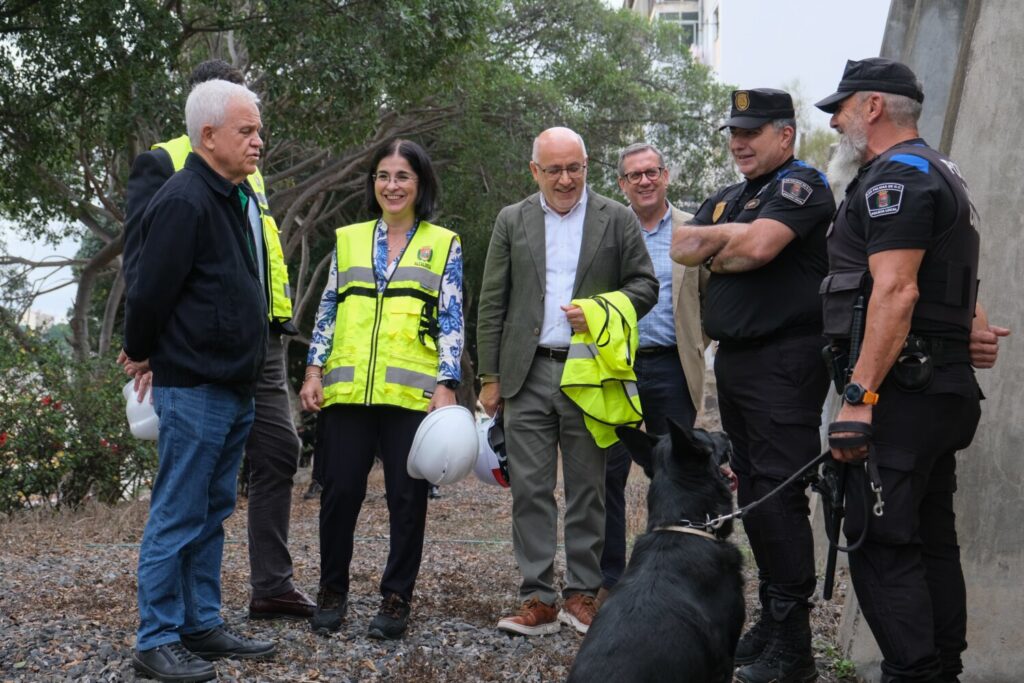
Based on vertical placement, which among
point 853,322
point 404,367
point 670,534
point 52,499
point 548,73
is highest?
point 548,73

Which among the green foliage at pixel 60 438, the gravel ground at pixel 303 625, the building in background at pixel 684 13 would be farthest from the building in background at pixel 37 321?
the building in background at pixel 684 13

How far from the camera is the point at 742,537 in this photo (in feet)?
31.4

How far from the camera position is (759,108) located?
510 cm

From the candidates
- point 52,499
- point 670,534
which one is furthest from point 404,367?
point 52,499

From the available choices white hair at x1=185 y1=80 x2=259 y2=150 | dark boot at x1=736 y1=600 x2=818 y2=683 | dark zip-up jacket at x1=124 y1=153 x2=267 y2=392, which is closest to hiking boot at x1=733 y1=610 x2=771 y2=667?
dark boot at x1=736 y1=600 x2=818 y2=683

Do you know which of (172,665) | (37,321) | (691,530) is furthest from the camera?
(37,321)

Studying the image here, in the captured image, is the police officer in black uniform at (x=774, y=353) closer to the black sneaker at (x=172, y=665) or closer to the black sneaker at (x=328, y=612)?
the black sneaker at (x=328, y=612)

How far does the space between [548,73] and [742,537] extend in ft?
51.5

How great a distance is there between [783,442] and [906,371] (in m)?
0.96

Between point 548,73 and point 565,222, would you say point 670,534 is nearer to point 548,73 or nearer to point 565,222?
point 565,222

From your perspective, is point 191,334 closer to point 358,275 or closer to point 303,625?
point 358,275

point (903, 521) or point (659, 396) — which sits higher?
point (659, 396)

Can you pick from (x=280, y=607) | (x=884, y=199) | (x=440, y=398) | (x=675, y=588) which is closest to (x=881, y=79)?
(x=884, y=199)

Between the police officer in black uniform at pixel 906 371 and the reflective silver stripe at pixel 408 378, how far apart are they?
6.69ft
